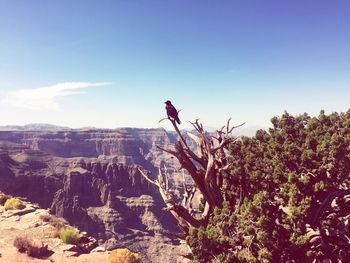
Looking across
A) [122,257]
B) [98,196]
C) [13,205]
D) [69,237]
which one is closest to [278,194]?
[122,257]

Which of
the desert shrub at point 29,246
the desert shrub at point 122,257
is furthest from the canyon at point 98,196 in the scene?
the desert shrub at point 29,246

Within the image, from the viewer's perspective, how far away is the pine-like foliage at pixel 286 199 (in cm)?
1145

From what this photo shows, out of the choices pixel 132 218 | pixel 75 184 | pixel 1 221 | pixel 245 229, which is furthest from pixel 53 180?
pixel 245 229

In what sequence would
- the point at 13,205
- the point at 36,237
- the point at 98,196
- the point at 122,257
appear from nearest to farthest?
the point at 122,257 → the point at 36,237 → the point at 13,205 → the point at 98,196

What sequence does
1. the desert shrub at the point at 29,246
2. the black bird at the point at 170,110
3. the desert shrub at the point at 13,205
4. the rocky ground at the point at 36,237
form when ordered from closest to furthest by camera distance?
the black bird at the point at 170,110 < the rocky ground at the point at 36,237 < the desert shrub at the point at 29,246 < the desert shrub at the point at 13,205

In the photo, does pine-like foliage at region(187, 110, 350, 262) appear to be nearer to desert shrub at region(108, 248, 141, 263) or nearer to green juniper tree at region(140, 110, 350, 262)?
green juniper tree at region(140, 110, 350, 262)

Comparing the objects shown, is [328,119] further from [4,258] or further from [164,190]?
[4,258]

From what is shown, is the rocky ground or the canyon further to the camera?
the canyon

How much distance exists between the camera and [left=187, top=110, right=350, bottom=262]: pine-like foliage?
37.6 feet

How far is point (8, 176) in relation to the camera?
116 m

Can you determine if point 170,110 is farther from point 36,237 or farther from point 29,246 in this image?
point 36,237

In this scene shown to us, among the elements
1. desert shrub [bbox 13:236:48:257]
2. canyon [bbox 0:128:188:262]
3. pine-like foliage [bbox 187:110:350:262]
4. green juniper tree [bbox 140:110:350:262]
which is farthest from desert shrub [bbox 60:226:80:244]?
canyon [bbox 0:128:188:262]

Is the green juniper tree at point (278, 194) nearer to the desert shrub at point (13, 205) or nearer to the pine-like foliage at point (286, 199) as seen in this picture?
the pine-like foliage at point (286, 199)

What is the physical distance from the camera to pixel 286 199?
12742 millimetres
